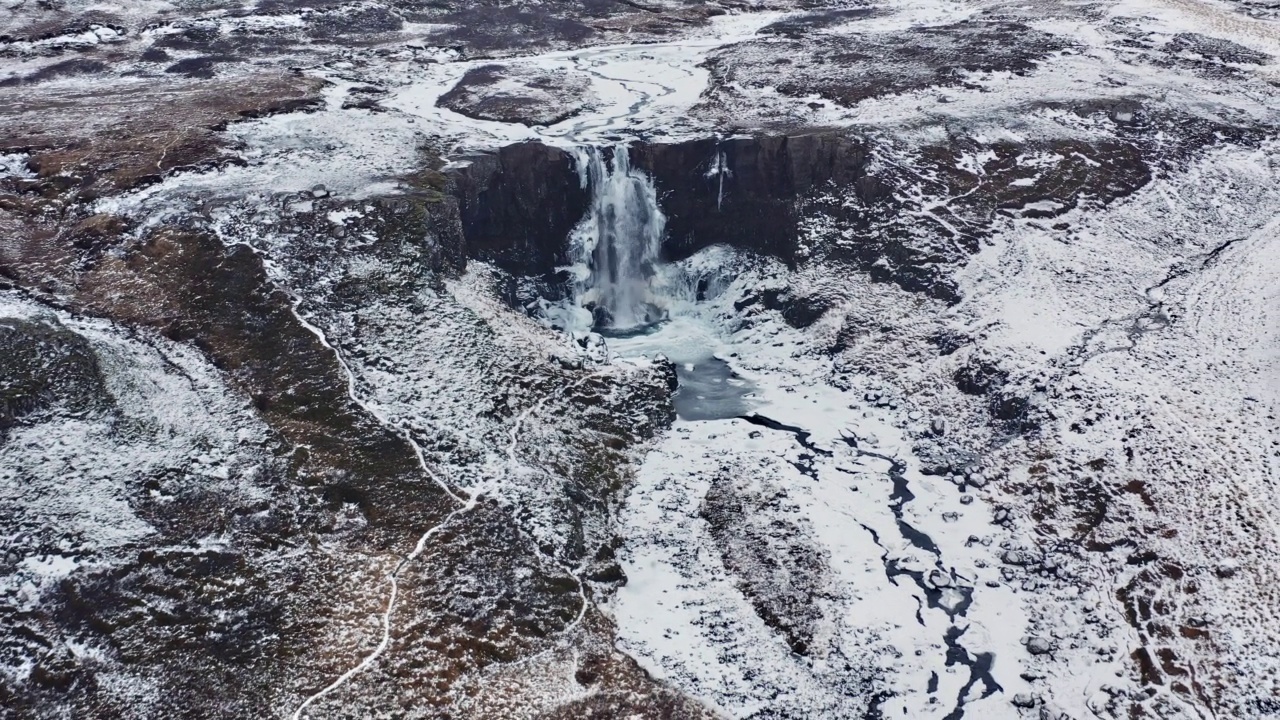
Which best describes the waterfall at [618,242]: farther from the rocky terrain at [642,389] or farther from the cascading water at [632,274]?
the rocky terrain at [642,389]

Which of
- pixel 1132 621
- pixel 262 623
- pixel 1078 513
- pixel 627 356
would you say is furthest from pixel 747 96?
pixel 262 623

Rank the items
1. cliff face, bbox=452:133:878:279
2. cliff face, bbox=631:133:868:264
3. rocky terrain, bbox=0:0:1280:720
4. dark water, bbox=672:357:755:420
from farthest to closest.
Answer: cliff face, bbox=631:133:868:264 → cliff face, bbox=452:133:878:279 → dark water, bbox=672:357:755:420 → rocky terrain, bbox=0:0:1280:720

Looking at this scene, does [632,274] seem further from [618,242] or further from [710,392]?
[710,392]

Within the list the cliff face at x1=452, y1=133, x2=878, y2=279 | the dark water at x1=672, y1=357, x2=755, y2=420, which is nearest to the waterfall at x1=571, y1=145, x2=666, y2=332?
the cliff face at x1=452, y1=133, x2=878, y2=279

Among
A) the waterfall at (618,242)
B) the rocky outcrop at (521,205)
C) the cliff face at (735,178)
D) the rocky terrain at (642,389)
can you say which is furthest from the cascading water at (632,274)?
the rocky outcrop at (521,205)

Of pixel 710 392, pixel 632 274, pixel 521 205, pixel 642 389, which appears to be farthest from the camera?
pixel 632 274

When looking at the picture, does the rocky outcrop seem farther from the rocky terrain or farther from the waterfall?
the waterfall

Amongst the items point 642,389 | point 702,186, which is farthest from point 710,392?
point 702,186
